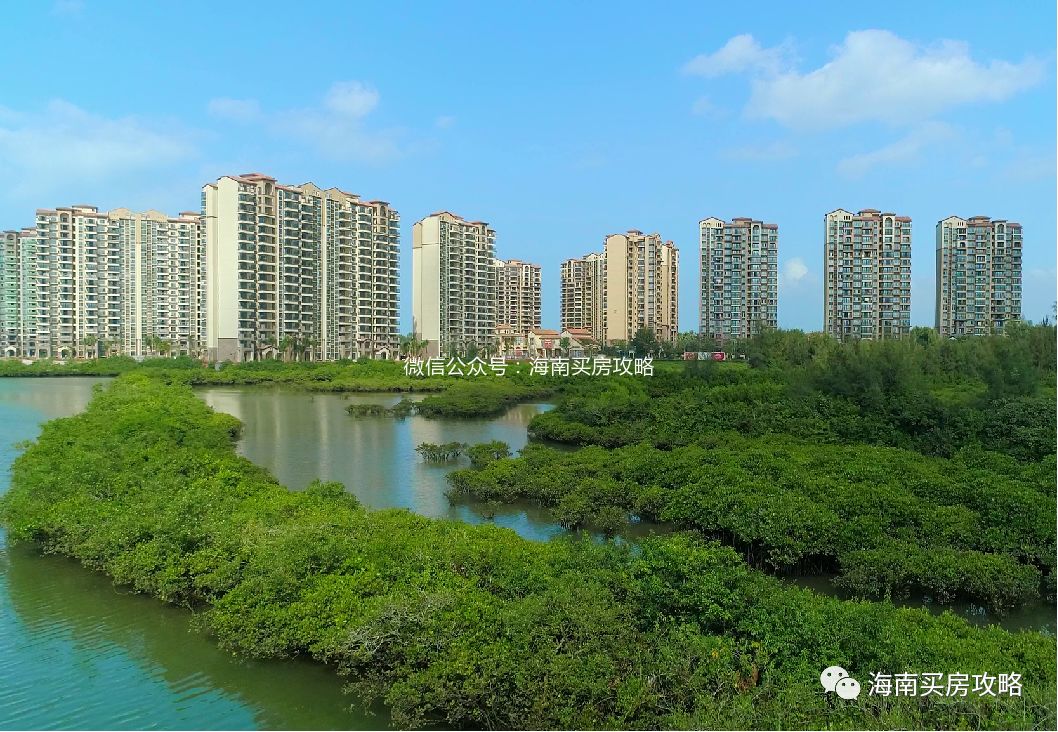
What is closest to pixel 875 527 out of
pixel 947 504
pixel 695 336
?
pixel 947 504

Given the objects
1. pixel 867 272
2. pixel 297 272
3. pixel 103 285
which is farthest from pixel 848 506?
pixel 103 285

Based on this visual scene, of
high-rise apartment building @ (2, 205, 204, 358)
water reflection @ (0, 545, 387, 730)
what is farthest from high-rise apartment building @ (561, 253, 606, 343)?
water reflection @ (0, 545, 387, 730)

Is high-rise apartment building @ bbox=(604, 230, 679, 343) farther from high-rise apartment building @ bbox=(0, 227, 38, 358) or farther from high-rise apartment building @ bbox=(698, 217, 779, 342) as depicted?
high-rise apartment building @ bbox=(0, 227, 38, 358)

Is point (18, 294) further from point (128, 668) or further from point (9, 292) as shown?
point (128, 668)

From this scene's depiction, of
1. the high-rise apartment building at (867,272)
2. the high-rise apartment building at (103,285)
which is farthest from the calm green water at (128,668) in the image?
the high-rise apartment building at (103,285)

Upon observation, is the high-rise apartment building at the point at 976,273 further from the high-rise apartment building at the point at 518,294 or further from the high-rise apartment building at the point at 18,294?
the high-rise apartment building at the point at 18,294

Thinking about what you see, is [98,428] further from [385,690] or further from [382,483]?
[385,690]
